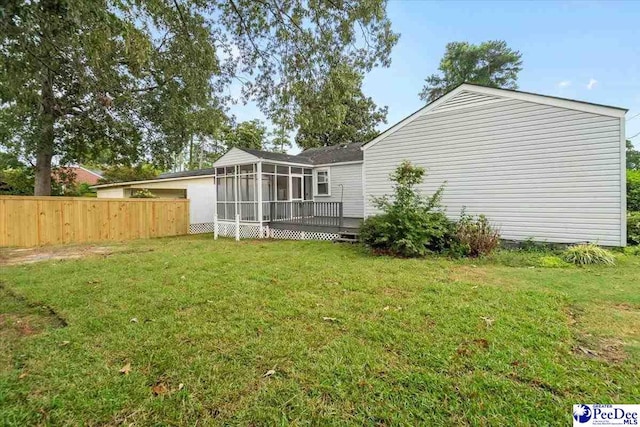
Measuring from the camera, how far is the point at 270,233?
1231 centimetres

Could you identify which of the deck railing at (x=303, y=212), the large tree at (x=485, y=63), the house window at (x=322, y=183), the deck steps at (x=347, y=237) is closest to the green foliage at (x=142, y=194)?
the deck railing at (x=303, y=212)

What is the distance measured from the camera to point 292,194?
13.5 m

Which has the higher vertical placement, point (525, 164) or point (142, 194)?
point (525, 164)

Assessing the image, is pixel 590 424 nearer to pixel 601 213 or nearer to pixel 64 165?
pixel 601 213

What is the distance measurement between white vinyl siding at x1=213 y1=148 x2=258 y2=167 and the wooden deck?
2.68m

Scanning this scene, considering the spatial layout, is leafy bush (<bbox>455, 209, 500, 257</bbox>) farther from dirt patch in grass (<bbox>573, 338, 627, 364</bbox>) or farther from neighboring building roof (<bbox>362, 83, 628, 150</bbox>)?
dirt patch in grass (<bbox>573, 338, 627, 364</bbox>)

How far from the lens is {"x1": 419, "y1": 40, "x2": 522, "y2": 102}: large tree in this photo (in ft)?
84.5

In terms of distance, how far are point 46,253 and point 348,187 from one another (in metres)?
10.6

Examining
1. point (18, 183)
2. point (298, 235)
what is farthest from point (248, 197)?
point (18, 183)

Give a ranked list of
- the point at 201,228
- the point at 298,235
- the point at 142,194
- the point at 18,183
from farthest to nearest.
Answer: the point at 18,183
the point at 142,194
the point at 201,228
the point at 298,235

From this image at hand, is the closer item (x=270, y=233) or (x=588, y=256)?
(x=588, y=256)

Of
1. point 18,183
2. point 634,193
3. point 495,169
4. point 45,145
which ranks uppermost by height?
point 45,145

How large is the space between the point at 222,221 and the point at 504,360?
12.3 meters
